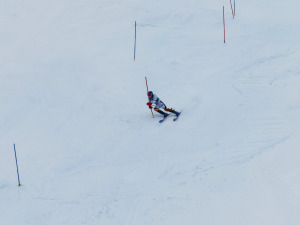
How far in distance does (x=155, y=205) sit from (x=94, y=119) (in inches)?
246

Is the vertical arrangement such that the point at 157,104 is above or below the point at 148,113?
above

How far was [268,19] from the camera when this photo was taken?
27.3 m

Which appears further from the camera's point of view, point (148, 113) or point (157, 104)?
point (148, 113)

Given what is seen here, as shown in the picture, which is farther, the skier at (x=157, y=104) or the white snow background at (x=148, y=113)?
the skier at (x=157, y=104)

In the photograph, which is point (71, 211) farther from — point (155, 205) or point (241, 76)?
point (241, 76)

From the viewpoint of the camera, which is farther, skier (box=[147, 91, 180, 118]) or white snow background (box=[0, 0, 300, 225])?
skier (box=[147, 91, 180, 118])

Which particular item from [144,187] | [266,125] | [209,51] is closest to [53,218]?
[144,187]

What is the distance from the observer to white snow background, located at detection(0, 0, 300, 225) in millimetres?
17188

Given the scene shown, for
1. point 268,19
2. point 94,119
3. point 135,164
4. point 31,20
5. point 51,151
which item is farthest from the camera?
point 31,20

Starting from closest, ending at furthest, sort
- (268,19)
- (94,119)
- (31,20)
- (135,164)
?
1. (135,164)
2. (94,119)
3. (268,19)
4. (31,20)

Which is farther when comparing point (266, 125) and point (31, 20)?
point (31, 20)

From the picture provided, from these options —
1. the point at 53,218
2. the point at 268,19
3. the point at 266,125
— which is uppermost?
the point at 268,19

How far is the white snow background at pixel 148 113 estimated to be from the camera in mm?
17188

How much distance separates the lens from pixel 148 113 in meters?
22.0
